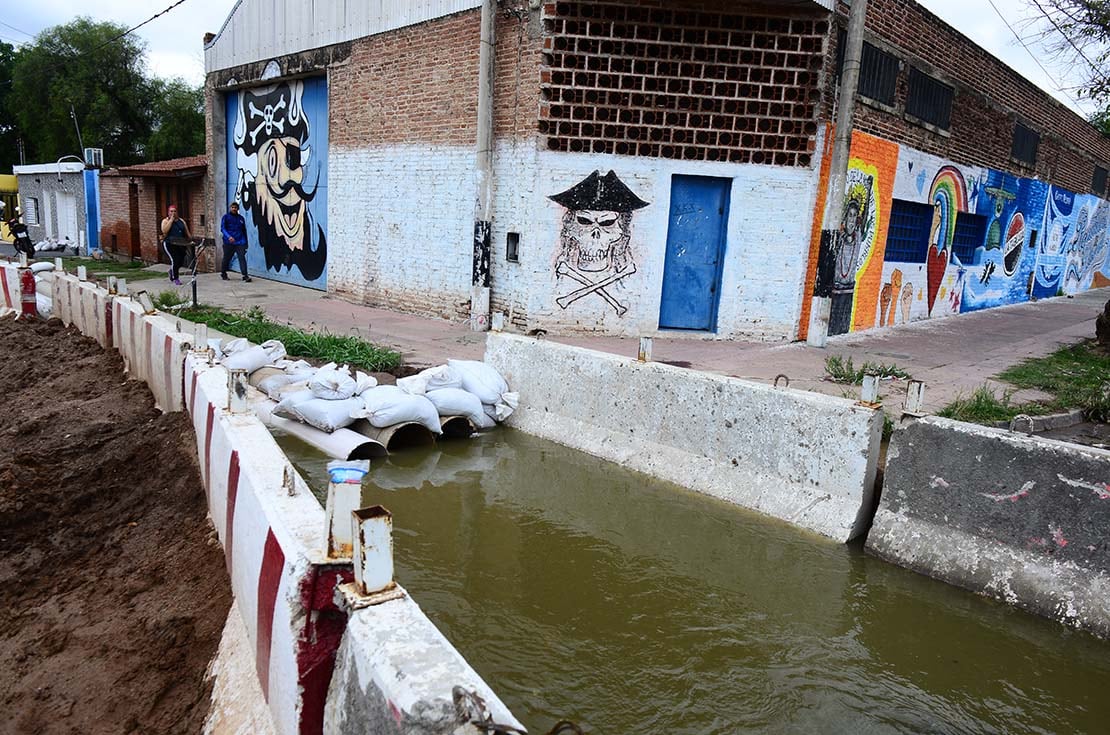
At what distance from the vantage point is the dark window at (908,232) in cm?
1323

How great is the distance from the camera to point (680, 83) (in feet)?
33.3

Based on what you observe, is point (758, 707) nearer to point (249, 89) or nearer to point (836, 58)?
point (836, 58)

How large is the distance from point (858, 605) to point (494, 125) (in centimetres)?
879

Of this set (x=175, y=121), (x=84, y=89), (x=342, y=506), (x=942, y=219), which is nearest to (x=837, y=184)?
(x=942, y=219)

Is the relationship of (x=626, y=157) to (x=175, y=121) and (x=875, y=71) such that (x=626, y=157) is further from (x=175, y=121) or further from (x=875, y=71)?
(x=175, y=121)

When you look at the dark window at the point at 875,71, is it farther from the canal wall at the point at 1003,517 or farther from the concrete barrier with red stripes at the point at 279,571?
the concrete barrier with red stripes at the point at 279,571

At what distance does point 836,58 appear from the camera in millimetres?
10461

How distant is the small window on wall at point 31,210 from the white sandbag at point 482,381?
93.2 ft

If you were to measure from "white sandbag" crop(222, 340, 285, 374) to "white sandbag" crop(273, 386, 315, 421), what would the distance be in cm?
76

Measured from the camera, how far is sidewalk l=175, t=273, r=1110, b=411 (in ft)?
27.9

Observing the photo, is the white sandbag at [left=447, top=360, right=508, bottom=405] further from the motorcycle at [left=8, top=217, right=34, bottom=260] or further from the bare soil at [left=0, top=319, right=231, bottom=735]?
the motorcycle at [left=8, top=217, right=34, bottom=260]

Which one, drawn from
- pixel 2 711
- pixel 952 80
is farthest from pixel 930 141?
pixel 2 711

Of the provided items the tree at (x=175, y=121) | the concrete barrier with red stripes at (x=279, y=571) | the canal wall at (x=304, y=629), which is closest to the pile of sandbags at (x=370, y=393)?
the canal wall at (x=304, y=629)

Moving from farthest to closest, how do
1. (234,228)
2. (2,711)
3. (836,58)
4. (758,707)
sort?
(234,228) → (836,58) → (758,707) → (2,711)
